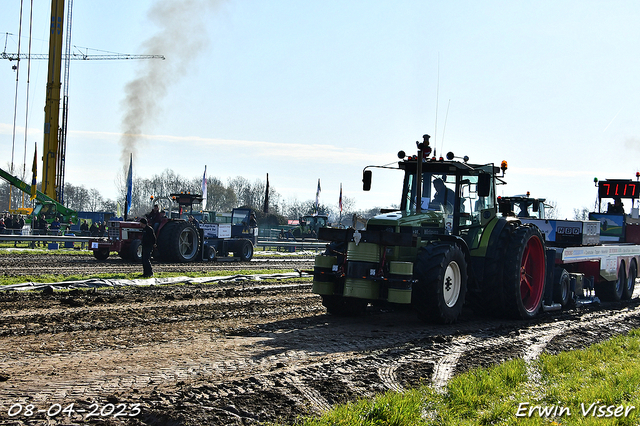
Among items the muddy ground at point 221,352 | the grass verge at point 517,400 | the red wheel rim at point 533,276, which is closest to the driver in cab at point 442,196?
the muddy ground at point 221,352

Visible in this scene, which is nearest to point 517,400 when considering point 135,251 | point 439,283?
point 439,283

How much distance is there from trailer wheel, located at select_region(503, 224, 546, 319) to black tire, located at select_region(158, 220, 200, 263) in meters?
13.0

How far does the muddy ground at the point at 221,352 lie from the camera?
512 centimetres

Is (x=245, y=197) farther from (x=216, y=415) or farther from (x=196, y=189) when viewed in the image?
(x=216, y=415)

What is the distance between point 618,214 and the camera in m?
17.7

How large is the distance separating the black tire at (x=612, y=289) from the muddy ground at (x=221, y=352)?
2.76 meters

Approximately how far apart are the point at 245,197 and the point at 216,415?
107m

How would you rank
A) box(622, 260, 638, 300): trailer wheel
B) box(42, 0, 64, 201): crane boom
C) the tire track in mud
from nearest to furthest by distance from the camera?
box(622, 260, 638, 300): trailer wheel → the tire track in mud → box(42, 0, 64, 201): crane boom

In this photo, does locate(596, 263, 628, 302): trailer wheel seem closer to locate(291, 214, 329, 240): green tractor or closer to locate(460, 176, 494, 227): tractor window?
locate(460, 176, 494, 227): tractor window

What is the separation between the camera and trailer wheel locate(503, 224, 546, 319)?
10617 mm

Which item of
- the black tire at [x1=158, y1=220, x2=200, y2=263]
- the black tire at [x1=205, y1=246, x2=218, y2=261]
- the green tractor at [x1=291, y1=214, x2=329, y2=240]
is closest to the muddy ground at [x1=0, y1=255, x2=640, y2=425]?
the black tire at [x1=158, y1=220, x2=200, y2=263]

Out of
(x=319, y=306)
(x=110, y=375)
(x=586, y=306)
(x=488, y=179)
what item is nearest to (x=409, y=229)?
(x=488, y=179)

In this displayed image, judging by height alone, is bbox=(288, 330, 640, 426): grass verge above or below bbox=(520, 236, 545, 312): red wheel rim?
below

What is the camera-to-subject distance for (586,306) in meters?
14.1
